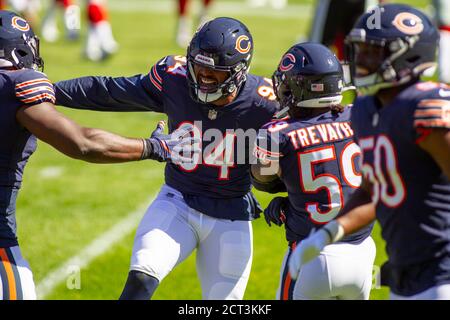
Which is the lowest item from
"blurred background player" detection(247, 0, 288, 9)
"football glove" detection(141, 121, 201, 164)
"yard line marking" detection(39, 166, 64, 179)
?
"yard line marking" detection(39, 166, 64, 179)

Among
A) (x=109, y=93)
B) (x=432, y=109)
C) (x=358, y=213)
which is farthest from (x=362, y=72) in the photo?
(x=109, y=93)

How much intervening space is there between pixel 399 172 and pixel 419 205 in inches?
6.4

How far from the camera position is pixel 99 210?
829cm

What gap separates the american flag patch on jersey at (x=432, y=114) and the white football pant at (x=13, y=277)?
203cm

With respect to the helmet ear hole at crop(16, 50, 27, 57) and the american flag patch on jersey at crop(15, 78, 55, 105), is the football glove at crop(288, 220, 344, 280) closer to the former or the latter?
the american flag patch on jersey at crop(15, 78, 55, 105)

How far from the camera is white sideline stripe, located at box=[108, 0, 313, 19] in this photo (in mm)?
18723

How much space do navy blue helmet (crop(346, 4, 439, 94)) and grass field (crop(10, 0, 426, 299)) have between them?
2.77 metres

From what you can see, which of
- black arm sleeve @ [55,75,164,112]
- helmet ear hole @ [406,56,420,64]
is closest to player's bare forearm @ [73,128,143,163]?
black arm sleeve @ [55,75,164,112]

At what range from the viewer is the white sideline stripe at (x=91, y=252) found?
6504 mm

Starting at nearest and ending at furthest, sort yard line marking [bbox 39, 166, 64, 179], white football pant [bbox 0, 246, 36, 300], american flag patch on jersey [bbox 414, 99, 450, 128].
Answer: american flag patch on jersey [bbox 414, 99, 450, 128], white football pant [bbox 0, 246, 36, 300], yard line marking [bbox 39, 166, 64, 179]

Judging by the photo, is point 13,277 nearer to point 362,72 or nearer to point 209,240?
point 209,240

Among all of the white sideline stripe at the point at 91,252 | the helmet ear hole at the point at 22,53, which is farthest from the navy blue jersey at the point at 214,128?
the white sideline stripe at the point at 91,252
